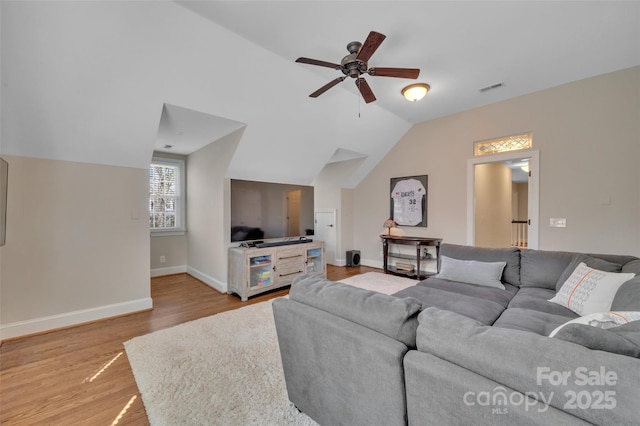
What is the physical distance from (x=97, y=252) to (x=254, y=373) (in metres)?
2.53

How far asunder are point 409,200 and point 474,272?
2.56m

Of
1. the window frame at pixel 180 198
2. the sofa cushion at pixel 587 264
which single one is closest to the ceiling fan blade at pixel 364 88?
the sofa cushion at pixel 587 264

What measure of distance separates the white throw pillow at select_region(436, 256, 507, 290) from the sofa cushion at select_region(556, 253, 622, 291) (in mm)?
478

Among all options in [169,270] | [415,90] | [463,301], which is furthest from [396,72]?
[169,270]

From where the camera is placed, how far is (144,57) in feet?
7.96

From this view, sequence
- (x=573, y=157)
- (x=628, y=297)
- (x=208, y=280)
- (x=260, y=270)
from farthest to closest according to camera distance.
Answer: (x=208, y=280)
(x=260, y=270)
(x=573, y=157)
(x=628, y=297)

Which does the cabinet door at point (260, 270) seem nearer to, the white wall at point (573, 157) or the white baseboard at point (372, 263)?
the white baseboard at point (372, 263)

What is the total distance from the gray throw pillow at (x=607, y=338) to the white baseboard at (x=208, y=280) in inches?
156

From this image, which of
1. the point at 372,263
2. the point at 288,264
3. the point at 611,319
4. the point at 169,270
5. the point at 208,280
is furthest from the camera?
the point at 372,263

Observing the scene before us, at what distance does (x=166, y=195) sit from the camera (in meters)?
5.20

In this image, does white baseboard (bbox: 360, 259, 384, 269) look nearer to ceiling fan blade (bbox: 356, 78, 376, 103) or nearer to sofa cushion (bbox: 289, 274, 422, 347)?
ceiling fan blade (bbox: 356, 78, 376, 103)

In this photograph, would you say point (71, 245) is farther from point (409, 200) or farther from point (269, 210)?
point (409, 200)

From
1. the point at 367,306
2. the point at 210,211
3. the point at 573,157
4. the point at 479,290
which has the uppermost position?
the point at 573,157

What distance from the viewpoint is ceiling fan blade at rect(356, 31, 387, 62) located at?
1919mm
